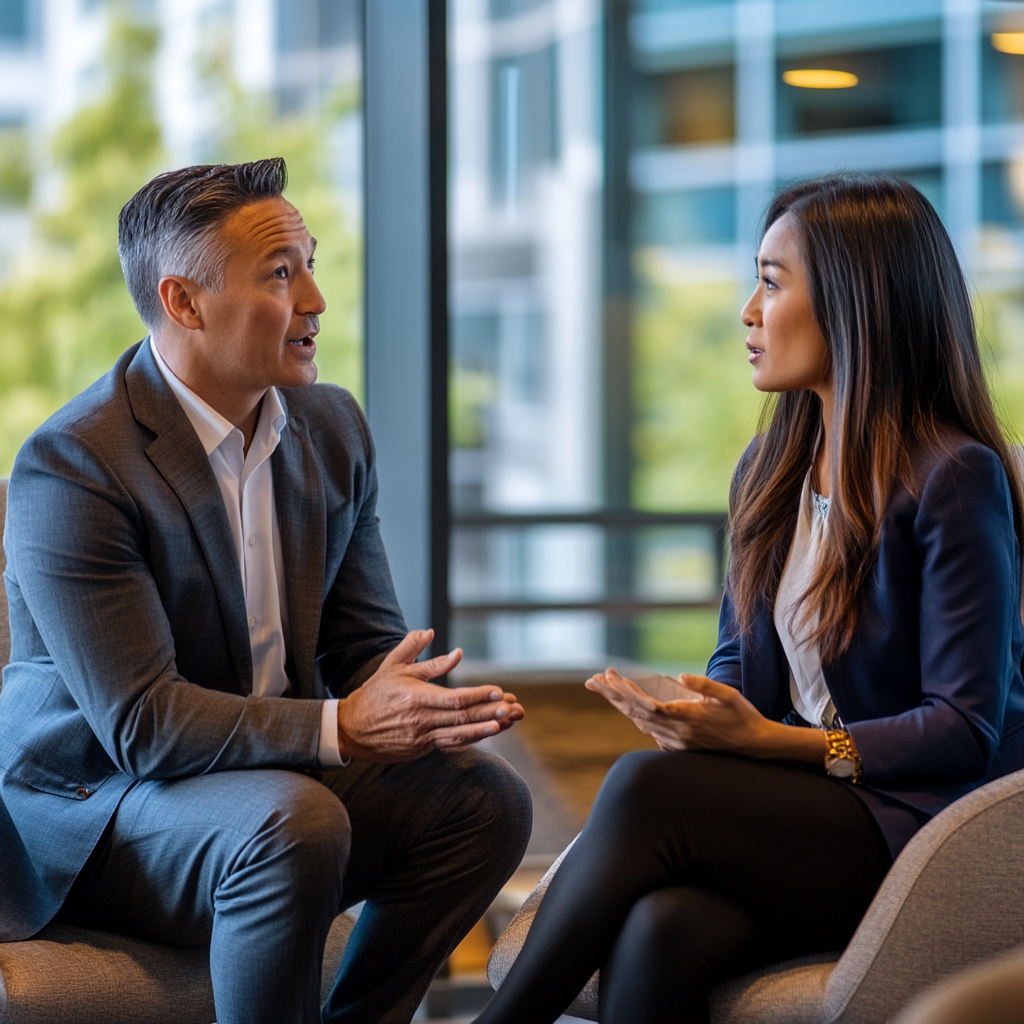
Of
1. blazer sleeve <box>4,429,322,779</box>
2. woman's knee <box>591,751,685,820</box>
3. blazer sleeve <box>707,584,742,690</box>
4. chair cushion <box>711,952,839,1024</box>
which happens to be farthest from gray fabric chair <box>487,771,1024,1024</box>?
blazer sleeve <box>4,429,322,779</box>

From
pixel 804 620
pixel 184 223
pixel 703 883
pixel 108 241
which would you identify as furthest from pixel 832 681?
pixel 108 241

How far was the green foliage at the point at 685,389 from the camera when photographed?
4246mm

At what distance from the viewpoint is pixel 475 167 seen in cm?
415

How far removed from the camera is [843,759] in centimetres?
153

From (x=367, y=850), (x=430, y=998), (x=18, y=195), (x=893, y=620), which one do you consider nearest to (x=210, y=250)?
(x=367, y=850)

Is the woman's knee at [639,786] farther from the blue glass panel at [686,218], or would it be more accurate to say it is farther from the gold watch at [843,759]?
the blue glass panel at [686,218]

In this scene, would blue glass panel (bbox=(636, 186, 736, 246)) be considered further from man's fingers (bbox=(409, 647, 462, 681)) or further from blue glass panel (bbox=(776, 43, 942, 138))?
man's fingers (bbox=(409, 647, 462, 681))

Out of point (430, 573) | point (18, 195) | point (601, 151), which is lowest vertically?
point (430, 573)

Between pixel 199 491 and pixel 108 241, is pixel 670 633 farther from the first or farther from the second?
pixel 199 491

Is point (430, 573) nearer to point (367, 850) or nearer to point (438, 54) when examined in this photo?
point (367, 850)

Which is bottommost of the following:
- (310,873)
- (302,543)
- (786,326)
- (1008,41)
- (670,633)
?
(670,633)

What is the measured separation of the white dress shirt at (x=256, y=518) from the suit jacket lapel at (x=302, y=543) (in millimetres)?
20

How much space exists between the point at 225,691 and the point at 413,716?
308 millimetres

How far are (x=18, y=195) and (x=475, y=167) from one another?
→ 1.51 meters
